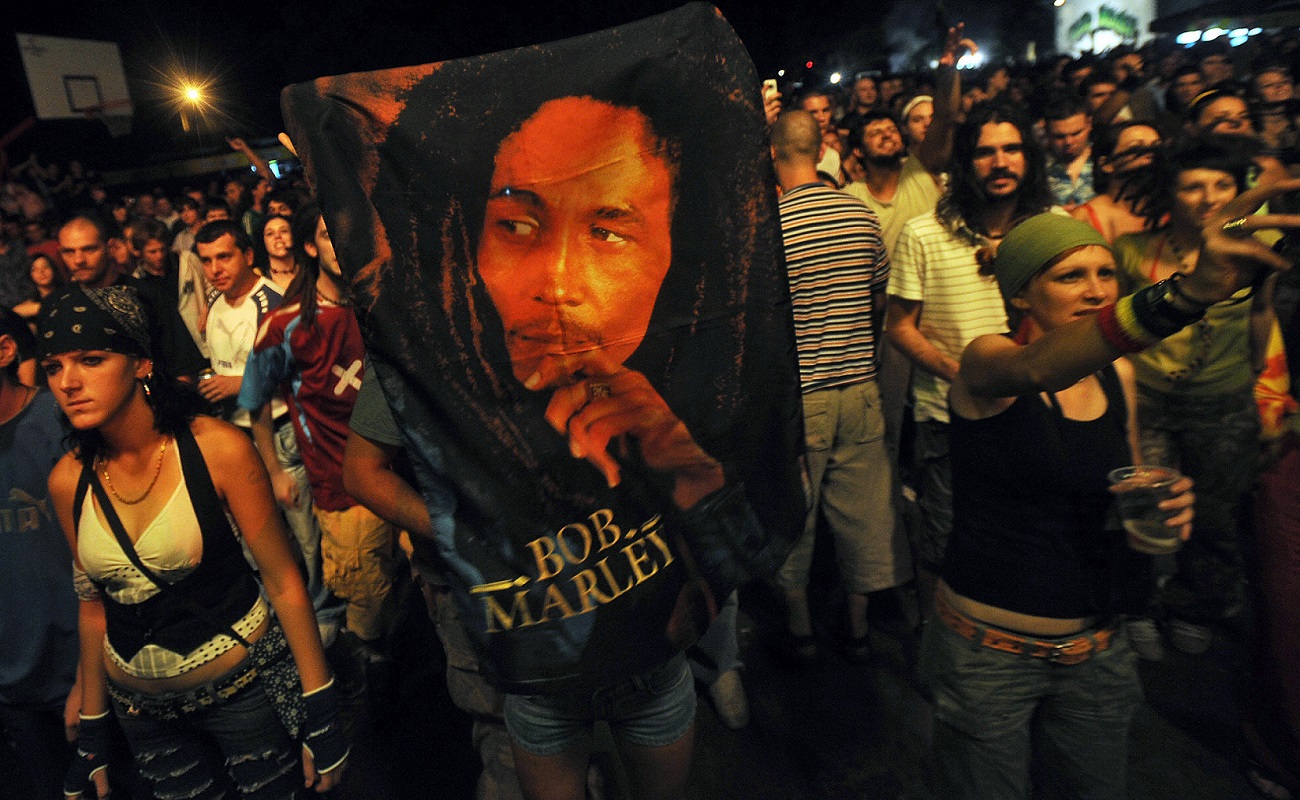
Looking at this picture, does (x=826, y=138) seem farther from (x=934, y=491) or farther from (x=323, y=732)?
(x=323, y=732)

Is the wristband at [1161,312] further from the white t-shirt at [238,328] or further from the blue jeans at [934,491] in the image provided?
the white t-shirt at [238,328]

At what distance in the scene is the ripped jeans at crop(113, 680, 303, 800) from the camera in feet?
7.78

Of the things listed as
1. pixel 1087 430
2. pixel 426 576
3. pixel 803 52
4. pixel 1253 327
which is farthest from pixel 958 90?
pixel 803 52

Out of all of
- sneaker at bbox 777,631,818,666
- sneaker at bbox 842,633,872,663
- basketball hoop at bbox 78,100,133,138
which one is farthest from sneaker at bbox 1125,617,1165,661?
basketball hoop at bbox 78,100,133,138

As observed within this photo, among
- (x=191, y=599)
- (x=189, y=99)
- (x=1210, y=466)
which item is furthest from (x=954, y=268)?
(x=189, y=99)

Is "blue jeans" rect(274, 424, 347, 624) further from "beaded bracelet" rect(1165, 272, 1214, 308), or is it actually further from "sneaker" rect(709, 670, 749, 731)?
"beaded bracelet" rect(1165, 272, 1214, 308)

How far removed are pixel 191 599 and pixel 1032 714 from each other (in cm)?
235

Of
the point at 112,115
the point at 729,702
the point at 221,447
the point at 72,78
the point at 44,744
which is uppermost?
the point at 72,78

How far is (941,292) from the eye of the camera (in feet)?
11.6

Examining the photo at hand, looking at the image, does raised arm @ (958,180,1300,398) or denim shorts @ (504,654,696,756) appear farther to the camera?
denim shorts @ (504,654,696,756)

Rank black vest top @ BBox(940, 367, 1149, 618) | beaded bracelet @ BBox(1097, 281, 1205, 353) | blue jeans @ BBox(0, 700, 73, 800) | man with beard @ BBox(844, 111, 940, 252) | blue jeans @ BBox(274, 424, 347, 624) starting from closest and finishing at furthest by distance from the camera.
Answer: beaded bracelet @ BBox(1097, 281, 1205, 353)
black vest top @ BBox(940, 367, 1149, 618)
blue jeans @ BBox(0, 700, 73, 800)
blue jeans @ BBox(274, 424, 347, 624)
man with beard @ BBox(844, 111, 940, 252)

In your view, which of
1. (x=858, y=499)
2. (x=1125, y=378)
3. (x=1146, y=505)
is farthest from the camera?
(x=858, y=499)

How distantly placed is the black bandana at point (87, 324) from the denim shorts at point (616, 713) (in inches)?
58.3

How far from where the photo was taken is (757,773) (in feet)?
10.4
